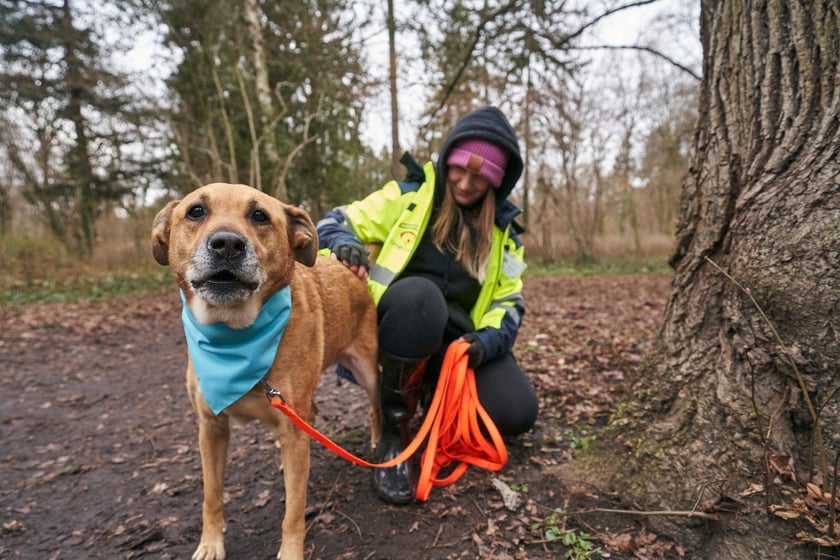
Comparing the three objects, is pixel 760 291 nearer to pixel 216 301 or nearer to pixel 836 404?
pixel 836 404

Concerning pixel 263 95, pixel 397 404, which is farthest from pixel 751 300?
pixel 263 95

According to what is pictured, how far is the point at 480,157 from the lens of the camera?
288cm

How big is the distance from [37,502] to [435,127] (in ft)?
42.9

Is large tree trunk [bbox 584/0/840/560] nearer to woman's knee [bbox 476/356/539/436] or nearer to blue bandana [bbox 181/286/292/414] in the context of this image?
woman's knee [bbox 476/356/539/436]

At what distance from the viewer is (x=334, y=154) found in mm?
15047

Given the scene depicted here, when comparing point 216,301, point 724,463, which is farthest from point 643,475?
point 216,301

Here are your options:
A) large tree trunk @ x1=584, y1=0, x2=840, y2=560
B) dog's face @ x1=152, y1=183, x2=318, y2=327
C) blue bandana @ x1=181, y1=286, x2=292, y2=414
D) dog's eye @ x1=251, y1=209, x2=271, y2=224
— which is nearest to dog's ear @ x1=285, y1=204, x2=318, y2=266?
dog's face @ x1=152, y1=183, x2=318, y2=327

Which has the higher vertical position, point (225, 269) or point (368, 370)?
point (225, 269)

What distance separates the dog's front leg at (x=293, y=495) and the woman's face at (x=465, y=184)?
1.83m

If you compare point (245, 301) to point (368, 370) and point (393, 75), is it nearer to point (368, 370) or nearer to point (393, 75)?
point (368, 370)

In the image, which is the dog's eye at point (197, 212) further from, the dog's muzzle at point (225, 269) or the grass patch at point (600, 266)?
the grass patch at point (600, 266)

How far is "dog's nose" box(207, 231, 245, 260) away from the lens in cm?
175

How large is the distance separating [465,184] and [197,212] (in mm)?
1669

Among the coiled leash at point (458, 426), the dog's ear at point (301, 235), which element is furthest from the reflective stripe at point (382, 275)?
the dog's ear at point (301, 235)
